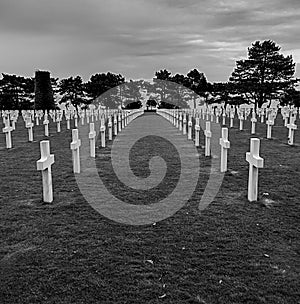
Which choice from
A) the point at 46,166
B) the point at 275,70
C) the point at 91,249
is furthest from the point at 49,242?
the point at 275,70

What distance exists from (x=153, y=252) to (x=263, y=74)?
1603 inches

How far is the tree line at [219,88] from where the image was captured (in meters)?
38.7

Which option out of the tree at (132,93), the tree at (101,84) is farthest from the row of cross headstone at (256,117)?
the tree at (101,84)

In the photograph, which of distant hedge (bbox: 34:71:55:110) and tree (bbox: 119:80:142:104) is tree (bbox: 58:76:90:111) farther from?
tree (bbox: 119:80:142:104)

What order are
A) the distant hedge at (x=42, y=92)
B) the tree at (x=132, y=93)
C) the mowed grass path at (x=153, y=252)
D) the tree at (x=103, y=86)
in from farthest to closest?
the tree at (x=103, y=86), the distant hedge at (x=42, y=92), the tree at (x=132, y=93), the mowed grass path at (x=153, y=252)

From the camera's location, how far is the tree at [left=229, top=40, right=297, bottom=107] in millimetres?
39938

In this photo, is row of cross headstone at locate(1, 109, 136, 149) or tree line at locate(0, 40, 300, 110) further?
tree line at locate(0, 40, 300, 110)

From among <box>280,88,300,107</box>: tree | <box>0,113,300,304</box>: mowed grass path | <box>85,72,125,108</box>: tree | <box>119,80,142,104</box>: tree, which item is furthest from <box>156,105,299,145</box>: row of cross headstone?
<box>85,72,125,108</box>: tree

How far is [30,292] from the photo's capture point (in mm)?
2814

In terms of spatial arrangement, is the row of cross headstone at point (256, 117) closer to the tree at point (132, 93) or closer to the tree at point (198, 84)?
the tree at point (132, 93)

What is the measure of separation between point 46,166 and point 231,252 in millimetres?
2837

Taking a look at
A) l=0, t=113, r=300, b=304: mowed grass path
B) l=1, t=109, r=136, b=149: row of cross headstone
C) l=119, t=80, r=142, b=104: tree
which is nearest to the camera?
l=0, t=113, r=300, b=304: mowed grass path

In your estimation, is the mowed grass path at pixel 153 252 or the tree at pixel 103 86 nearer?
the mowed grass path at pixel 153 252

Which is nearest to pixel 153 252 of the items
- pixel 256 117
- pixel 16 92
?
pixel 256 117
